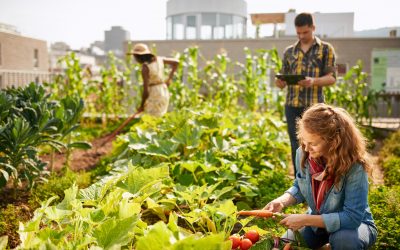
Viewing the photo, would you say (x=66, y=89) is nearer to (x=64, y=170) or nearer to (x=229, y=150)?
(x=64, y=170)

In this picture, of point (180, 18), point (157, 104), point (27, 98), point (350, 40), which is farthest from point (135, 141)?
point (180, 18)

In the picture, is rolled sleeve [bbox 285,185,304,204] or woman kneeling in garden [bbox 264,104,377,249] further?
rolled sleeve [bbox 285,185,304,204]

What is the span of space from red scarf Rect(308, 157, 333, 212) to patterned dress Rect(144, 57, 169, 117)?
408 centimetres

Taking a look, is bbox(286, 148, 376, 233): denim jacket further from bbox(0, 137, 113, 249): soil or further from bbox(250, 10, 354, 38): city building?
bbox(250, 10, 354, 38): city building

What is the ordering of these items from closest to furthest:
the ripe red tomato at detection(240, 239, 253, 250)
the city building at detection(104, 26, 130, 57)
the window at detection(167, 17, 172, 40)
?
the ripe red tomato at detection(240, 239, 253, 250) → the window at detection(167, 17, 172, 40) → the city building at detection(104, 26, 130, 57)

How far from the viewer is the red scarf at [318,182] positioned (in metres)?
2.34

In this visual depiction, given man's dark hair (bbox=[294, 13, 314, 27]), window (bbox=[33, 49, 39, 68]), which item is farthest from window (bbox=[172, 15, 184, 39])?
man's dark hair (bbox=[294, 13, 314, 27])

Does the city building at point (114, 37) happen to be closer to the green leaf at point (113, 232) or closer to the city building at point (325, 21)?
the city building at point (325, 21)

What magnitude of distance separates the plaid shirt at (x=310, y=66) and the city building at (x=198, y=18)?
21445mm

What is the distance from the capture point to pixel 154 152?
4.01 m

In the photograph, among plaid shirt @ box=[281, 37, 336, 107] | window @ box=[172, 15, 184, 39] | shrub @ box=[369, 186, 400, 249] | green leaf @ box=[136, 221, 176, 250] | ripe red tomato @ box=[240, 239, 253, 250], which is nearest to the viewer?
green leaf @ box=[136, 221, 176, 250]

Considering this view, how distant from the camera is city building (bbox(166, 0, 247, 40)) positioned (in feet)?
84.8

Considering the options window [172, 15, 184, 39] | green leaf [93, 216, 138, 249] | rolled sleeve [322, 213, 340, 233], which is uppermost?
window [172, 15, 184, 39]

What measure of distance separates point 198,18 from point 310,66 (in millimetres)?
22489
